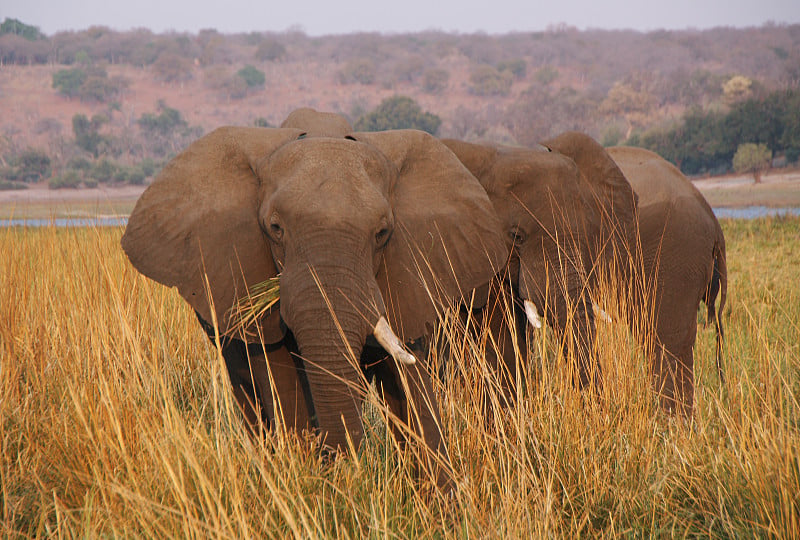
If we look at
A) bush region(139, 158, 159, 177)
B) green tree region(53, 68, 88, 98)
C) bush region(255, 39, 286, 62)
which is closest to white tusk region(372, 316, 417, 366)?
bush region(139, 158, 159, 177)

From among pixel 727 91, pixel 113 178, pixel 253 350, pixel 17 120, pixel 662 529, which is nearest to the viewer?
pixel 662 529

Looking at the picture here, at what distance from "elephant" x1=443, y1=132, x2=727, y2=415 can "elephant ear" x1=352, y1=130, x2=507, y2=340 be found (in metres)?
0.94

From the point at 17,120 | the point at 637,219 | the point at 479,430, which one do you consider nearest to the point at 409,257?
the point at 479,430

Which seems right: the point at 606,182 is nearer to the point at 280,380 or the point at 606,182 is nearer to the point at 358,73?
the point at 280,380

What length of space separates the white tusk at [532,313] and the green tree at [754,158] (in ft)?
138

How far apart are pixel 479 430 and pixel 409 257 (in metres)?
0.84

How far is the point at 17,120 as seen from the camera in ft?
221

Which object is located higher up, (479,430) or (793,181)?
(479,430)

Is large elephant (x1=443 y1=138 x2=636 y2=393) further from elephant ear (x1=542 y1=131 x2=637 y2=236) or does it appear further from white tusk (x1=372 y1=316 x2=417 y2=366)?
white tusk (x1=372 y1=316 x2=417 y2=366)

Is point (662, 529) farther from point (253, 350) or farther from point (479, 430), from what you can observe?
point (253, 350)

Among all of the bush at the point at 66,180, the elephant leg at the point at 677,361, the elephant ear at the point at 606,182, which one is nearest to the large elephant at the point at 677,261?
the elephant leg at the point at 677,361

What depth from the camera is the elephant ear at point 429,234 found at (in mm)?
3719

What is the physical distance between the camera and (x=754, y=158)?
1695 inches

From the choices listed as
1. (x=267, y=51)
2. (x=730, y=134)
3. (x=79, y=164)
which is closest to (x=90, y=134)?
(x=79, y=164)
